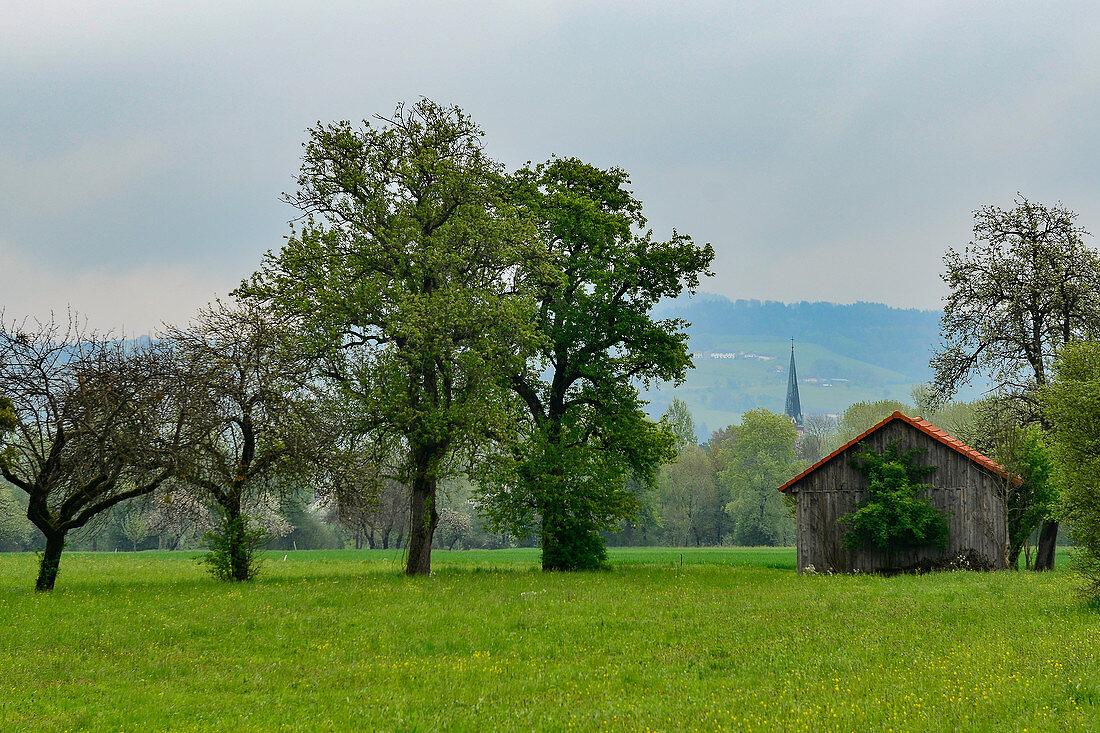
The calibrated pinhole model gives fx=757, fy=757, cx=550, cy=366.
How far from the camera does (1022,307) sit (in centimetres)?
3431

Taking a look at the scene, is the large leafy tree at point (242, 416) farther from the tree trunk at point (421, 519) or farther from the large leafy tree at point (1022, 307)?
the large leafy tree at point (1022, 307)

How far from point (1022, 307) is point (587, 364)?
65.6 ft

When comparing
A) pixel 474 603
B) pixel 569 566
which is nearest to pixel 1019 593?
pixel 474 603

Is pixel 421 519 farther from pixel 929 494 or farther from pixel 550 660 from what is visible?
pixel 929 494

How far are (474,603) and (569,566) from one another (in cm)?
1265

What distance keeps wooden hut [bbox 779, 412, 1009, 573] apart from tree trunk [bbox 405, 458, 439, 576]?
15379 millimetres

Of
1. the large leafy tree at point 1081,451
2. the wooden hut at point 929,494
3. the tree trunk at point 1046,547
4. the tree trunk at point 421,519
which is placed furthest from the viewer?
the tree trunk at point 1046,547

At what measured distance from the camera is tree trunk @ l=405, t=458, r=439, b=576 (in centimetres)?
2873

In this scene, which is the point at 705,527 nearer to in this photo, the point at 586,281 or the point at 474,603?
the point at 586,281

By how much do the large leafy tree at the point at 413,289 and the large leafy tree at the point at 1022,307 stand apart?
21.8 meters

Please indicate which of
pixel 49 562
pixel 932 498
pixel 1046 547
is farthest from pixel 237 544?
pixel 1046 547

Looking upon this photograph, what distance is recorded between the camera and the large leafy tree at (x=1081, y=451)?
57.0 ft

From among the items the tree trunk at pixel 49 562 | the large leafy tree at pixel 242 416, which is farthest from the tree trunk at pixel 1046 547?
the tree trunk at pixel 49 562

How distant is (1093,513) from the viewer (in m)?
17.3
